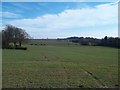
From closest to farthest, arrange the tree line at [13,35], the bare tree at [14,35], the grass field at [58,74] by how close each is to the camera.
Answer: the grass field at [58,74], the tree line at [13,35], the bare tree at [14,35]

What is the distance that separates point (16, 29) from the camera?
10231 cm

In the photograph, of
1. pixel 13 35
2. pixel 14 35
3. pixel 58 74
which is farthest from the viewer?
pixel 14 35

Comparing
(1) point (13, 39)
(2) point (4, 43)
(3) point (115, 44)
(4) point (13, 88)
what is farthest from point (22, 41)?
(4) point (13, 88)

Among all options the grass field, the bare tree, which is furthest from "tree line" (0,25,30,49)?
the grass field

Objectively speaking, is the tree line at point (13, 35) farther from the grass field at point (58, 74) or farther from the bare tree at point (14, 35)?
the grass field at point (58, 74)

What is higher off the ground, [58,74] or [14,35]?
[14,35]

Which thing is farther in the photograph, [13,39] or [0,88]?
[13,39]

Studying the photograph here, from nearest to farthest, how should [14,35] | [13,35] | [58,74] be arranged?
[58,74] → [13,35] → [14,35]

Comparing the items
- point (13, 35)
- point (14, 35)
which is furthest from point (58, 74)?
point (14, 35)

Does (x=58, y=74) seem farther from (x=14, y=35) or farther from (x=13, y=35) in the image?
(x=14, y=35)

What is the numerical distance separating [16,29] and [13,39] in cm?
658

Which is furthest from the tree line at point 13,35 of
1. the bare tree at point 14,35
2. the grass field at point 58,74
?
the grass field at point 58,74

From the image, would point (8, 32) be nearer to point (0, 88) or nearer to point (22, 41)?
point (22, 41)

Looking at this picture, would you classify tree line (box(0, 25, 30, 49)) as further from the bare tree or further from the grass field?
the grass field
